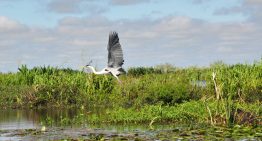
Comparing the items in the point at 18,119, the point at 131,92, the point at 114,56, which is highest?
the point at 114,56

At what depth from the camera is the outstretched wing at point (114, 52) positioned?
53.8 feet

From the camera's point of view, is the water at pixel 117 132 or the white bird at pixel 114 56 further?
the white bird at pixel 114 56

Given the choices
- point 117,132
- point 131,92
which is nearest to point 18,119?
point 131,92

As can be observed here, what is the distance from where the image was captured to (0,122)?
1507cm

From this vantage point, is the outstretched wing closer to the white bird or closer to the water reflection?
the white bird

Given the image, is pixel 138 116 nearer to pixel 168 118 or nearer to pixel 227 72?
pixel 168 118

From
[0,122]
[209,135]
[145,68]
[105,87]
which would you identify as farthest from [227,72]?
[145,68]

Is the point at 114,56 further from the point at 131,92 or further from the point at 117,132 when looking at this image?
the point at 117,132

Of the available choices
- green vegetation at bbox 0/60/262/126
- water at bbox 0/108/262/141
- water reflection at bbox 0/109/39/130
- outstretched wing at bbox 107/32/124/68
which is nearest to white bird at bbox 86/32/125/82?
outstretched wing at bbox 107/32/124/68

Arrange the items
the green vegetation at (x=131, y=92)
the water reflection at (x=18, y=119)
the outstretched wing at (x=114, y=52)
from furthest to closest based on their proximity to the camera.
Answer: the green vegetation at (x=131, y=92) < the outstretched wing at (x=114, y=52) < the water reflection at (x=18, y=119)

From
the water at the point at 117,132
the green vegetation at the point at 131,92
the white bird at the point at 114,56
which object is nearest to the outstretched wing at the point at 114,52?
the white bird at the point at 114,56

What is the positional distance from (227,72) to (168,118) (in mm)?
7771

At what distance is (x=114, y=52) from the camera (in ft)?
54.4

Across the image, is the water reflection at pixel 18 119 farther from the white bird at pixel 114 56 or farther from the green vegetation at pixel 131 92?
the white bird at pixel 114 56
